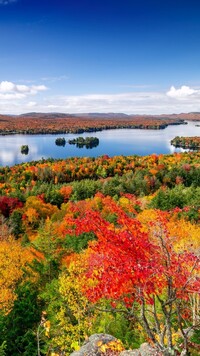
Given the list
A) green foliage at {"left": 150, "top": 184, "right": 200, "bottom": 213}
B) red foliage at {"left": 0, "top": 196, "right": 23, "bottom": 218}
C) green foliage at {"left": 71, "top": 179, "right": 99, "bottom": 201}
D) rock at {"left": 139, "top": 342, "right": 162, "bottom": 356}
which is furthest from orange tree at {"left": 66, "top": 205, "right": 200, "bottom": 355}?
green foliage at {"left": 71, "top": 179, "right": 99, "bottom": 201}

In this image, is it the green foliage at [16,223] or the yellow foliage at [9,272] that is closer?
the yellow foliage at [9,272]

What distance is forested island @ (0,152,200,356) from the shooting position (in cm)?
1199

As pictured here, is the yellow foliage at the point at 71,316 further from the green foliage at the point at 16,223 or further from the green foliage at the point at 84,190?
the green foliage at the point at 84,190

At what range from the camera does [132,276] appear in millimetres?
11430

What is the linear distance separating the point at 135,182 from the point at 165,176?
19074mm

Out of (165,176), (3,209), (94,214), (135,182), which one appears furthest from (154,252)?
(165,176)

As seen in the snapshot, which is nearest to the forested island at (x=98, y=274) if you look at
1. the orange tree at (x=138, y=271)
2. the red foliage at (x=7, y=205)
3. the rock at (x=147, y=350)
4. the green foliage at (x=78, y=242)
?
the orange tree at (x=138, y=271)

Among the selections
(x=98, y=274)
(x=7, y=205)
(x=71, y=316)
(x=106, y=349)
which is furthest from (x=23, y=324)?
(x=7, y=205)

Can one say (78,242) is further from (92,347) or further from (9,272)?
(92,347)

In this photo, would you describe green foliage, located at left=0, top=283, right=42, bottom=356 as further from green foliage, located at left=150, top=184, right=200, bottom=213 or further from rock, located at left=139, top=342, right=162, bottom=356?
green foliage, located at left=150, top=184, right=200, bottom=213

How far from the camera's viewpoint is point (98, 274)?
13.4m

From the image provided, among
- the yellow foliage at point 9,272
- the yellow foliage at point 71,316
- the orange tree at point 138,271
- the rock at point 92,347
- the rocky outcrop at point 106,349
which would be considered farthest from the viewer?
the yellow foliage at point 9,272

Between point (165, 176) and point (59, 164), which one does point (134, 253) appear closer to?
point (165, 176)

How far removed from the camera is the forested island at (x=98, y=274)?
1199 cm
